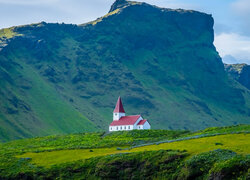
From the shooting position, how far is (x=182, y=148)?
2613 inches

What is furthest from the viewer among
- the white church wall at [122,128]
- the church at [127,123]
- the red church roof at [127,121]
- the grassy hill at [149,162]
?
the red church roof at [127,121]

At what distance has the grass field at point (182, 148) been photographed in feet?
204

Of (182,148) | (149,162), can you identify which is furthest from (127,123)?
(149,162)

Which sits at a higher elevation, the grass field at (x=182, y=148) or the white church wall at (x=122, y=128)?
the white church wall at (x=122, y=128)

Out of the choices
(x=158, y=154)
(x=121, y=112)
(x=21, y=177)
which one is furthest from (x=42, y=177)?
(x=121, y=112)

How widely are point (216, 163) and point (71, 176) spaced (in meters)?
24.2

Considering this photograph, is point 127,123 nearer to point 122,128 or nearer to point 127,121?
point 127,121

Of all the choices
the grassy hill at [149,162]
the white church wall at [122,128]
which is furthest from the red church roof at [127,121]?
the grassy hill at [149,162]

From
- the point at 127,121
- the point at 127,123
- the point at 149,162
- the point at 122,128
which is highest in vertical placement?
the point at 127,121

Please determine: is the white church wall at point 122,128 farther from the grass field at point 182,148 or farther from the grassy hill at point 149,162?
the grassy hill at point 149,162

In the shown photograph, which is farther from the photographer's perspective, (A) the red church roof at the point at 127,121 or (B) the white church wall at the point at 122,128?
(A) the red church roof at the point at 127,121

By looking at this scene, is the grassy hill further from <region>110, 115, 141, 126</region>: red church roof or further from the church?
<region>110, 115, 141, 126</region>: red church roof

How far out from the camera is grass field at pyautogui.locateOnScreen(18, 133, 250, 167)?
62.1 meters

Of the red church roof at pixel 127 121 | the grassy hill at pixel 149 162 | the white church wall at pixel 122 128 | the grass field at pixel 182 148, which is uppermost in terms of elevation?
the red church roof at pixel 127 121
